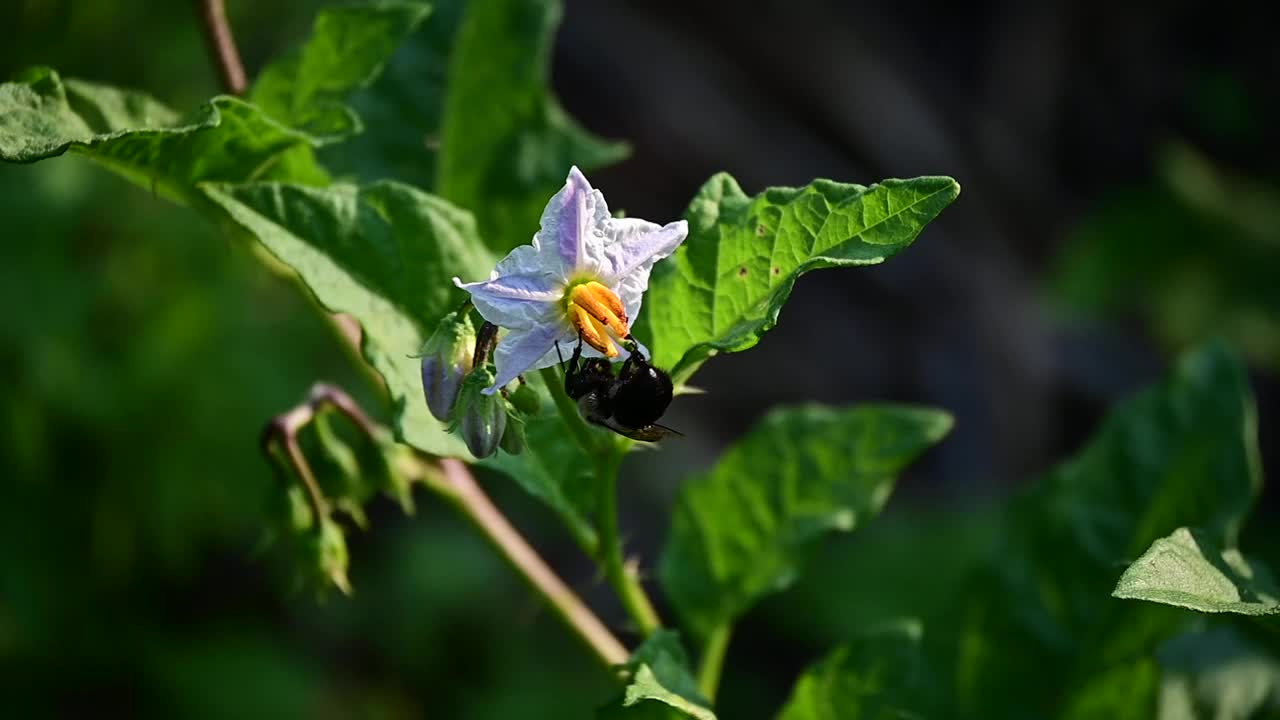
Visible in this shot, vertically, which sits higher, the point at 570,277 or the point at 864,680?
the point at 570,277

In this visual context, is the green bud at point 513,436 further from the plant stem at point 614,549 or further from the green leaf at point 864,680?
the green leaf at point 864,680

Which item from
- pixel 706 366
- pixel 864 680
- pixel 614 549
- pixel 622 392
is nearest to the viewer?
pixel 622 392

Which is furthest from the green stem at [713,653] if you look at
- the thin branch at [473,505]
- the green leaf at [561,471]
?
the green leaf at [561,471]

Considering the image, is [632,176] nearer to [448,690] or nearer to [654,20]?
[654,20]

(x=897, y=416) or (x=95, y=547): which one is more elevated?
(x=95, y=547)

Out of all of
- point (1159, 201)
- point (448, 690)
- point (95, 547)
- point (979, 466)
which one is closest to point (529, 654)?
point (448, 690)

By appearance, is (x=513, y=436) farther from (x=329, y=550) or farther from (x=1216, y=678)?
(x=1216, y=678)

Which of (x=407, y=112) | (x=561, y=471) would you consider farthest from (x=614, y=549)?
(x=407, y=112)
